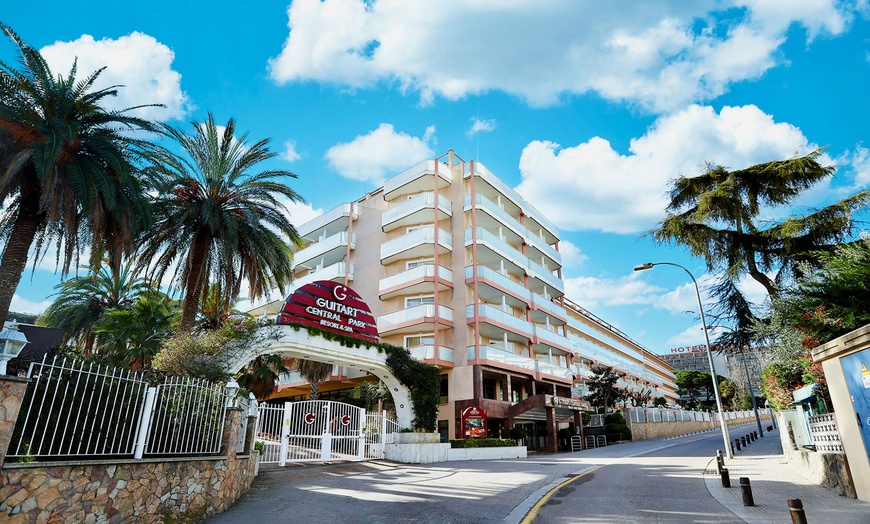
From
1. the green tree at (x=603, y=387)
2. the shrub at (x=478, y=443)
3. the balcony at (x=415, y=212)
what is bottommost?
the shrub at (x=478, y=443)

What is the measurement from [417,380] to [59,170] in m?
15.2

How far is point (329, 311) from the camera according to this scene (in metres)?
19.9

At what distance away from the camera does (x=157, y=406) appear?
8.74 metres

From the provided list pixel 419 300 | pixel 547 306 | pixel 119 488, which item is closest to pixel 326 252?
pixel 419 300

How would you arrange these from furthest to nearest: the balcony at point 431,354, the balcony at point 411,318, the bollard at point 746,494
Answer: the balcony at point 411,318 < the balcony at point 431,354 < the bollard at point 746,494

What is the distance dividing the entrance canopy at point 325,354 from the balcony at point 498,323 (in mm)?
12760

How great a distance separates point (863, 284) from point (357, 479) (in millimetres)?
15165

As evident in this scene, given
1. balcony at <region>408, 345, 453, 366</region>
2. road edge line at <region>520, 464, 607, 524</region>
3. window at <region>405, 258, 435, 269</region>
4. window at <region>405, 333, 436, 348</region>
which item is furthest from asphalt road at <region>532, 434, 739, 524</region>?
window at <region>405, 258, 435, 269</region>

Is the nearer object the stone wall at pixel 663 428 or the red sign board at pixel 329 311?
the red sign board at pixel 329 311

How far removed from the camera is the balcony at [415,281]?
1393 inches

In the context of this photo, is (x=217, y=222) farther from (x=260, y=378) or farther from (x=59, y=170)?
(x=260, y=378)

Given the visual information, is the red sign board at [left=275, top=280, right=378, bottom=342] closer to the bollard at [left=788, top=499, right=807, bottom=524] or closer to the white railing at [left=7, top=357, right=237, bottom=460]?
the white railing at [left=7, top=357, right=237, bottom=460]

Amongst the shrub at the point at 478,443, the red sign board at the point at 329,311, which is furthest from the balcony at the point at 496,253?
the red sign board at the point at 329,311

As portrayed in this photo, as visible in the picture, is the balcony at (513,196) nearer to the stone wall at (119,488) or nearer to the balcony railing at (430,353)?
the balcony railing at (430,353)
